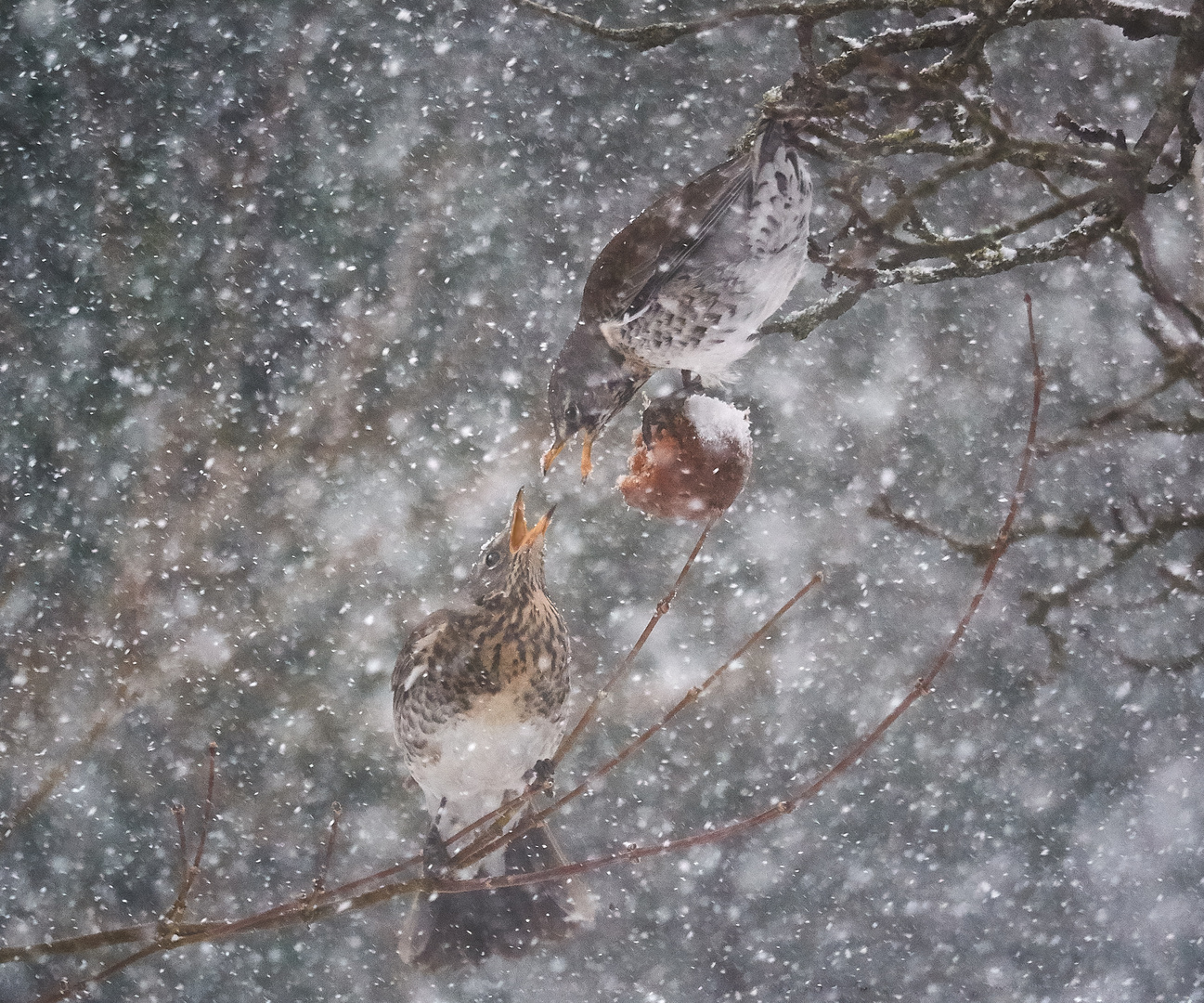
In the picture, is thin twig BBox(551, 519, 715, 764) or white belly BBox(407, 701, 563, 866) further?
white belly BBox(407, 701, 563, 866)

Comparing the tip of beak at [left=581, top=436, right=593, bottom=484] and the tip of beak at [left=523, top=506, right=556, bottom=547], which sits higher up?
the tip of beak at [left=581, top=436, right=593, bottom=484]

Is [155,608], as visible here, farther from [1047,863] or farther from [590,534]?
[1047,863]

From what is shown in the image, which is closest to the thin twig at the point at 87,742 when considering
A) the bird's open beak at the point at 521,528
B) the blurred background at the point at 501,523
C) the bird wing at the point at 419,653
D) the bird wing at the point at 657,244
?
the blurred background at the point at 501,523

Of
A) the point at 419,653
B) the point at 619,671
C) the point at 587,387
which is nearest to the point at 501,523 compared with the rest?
the point at 419,653

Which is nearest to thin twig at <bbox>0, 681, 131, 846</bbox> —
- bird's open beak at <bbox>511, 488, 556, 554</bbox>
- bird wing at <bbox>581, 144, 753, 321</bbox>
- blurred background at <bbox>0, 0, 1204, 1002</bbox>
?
blurred background at <bbox>0, 0, 1204, 1002</bbox>

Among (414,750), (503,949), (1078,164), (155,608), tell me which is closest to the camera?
(1078,164)

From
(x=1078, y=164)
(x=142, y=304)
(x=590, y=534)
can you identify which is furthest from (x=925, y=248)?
(x=142, y=304)

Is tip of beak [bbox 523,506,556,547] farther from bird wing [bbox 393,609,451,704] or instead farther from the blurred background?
the blurred background
